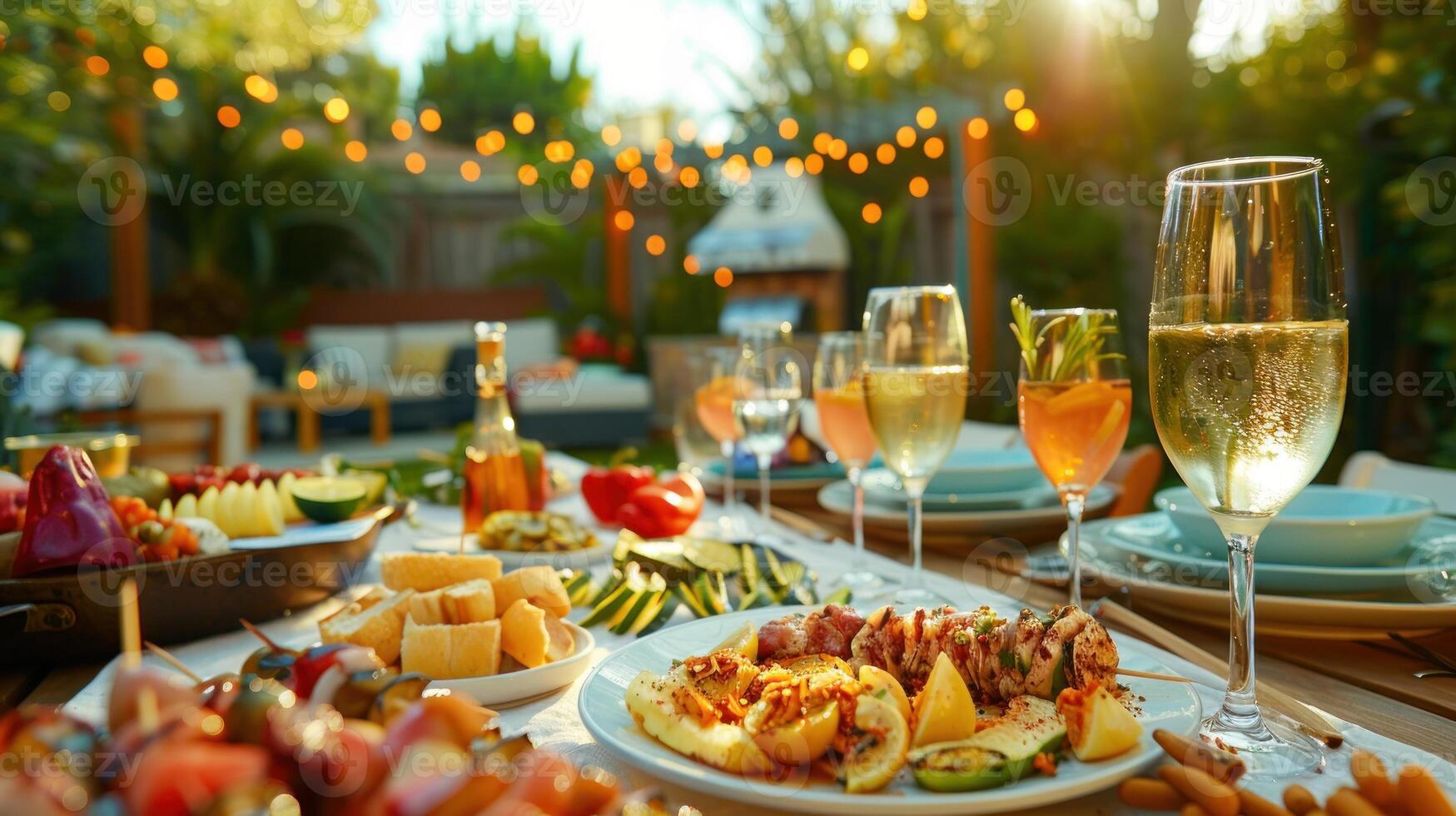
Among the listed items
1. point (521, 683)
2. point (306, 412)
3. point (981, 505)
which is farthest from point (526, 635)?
point (306, 412)

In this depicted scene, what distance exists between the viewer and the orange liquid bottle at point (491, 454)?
60.3 inches

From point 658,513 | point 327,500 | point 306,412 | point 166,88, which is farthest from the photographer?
point 306,412

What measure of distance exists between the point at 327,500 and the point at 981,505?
924mm

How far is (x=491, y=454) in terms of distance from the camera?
1557 mm

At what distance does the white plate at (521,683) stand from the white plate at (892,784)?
75 millimetres

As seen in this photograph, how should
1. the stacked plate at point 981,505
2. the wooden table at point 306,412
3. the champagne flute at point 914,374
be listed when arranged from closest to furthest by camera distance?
the champagne flute at point 914,374 → the stacked plate at point 981,505 → the wooden table at point 306,412

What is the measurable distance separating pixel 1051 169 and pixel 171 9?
10.1m

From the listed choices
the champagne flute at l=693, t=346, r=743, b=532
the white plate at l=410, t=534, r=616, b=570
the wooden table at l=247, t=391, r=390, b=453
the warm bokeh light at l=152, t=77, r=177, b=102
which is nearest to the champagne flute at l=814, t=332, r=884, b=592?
the champagne flute at l=693, t=346, r=743, b=532

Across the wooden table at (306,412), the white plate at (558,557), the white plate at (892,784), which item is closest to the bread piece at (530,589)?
the white plate at (892,784)

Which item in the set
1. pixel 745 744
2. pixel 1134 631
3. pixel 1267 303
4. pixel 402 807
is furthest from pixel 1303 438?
pixel 402 807

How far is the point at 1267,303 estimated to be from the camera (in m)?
0.71

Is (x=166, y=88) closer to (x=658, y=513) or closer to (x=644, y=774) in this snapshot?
(x=658, y=513)

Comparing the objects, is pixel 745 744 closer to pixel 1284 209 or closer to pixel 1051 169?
pixel 1284 209

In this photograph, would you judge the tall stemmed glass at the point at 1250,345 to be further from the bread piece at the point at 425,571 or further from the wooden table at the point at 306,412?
the wooden table at the point at 306,412
